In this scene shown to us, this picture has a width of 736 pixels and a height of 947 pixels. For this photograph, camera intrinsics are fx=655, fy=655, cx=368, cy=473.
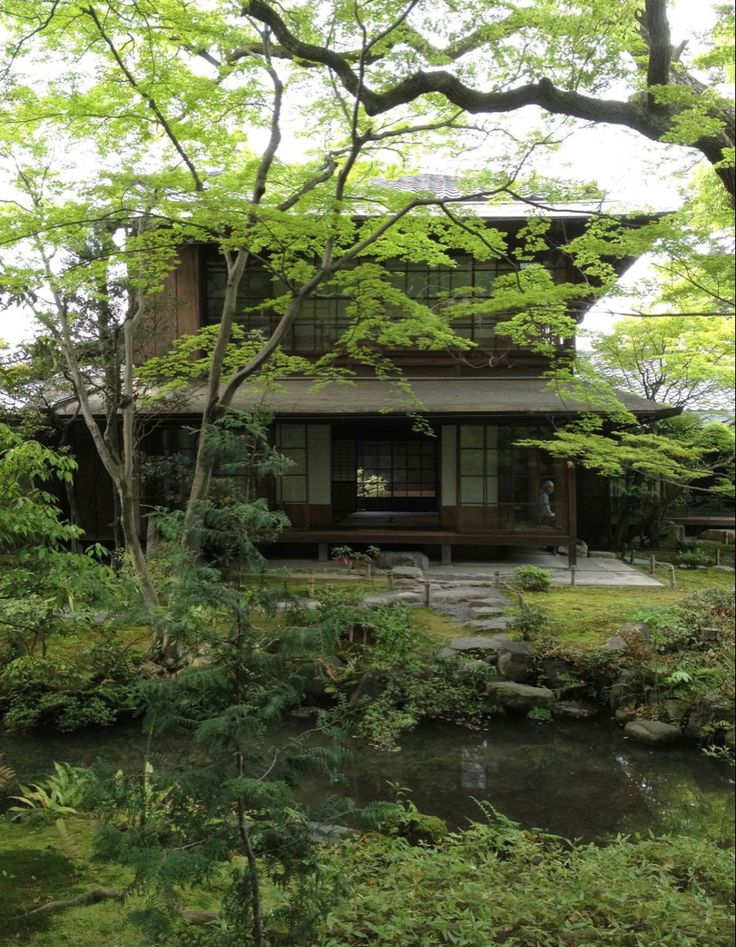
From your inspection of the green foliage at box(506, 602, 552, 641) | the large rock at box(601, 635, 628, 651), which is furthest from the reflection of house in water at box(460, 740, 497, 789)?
the large rock at box(601, 635, 628, 651)

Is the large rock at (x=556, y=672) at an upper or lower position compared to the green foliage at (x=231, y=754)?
lower

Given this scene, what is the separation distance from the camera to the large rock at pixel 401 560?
12.0 m

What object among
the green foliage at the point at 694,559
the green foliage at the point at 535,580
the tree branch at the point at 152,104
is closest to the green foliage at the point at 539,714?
the green foliage at the point at 535,580

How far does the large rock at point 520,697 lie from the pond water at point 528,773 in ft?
0.66

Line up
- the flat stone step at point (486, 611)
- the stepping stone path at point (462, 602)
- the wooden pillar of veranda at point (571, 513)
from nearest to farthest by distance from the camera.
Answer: the stepping stone path at point (462, 602) < the flat stone step at point (486, 611) < the wooden pillar of veranda at point (571, 513)

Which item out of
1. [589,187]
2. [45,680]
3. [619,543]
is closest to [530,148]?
[589,187]

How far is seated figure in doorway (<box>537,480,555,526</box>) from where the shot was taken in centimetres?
1233

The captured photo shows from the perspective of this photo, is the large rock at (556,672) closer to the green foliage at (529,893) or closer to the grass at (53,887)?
the green foliage at (529,893)

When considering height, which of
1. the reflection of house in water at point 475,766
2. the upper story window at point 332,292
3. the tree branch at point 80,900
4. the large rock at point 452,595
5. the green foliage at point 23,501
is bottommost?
the reflection of house in water at point 475,766

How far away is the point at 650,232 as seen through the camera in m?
A: 5.24

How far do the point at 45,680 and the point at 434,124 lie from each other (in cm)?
680

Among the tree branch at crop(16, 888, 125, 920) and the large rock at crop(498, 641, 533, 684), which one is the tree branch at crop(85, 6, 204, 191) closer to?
the tree branch at crop(16, 888, 125, 920)

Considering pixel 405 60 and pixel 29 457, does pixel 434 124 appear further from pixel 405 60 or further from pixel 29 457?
pixel 29 457

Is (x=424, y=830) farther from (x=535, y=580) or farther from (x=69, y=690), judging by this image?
(x=535, y=580)
